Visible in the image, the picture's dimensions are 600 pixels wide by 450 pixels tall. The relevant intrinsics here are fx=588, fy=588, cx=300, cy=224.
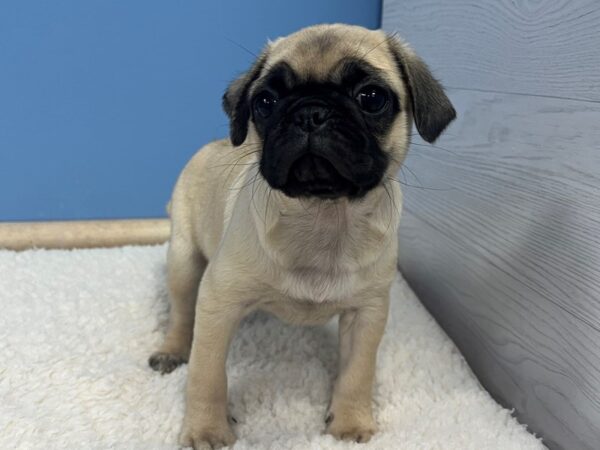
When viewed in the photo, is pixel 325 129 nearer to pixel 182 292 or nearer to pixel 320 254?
pixel 320 254

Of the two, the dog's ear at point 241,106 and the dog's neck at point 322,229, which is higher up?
the dog's ear at point 241,106

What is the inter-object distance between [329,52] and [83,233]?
A: 184 centimetres

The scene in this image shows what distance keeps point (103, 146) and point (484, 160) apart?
1747mm

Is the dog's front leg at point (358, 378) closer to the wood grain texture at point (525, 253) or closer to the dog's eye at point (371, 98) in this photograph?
the wood grain texture at point (525, 253)

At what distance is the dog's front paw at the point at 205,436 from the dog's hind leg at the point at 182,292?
433mm

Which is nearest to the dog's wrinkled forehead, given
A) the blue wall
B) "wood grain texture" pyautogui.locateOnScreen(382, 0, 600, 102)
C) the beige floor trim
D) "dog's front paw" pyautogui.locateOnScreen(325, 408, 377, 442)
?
"wood grain texture" pyautogui.locateOnScreen(382, 0, 600, 102)

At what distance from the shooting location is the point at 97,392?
1.71m

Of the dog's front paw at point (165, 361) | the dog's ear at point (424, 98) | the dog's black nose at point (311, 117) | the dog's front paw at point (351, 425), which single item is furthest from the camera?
the dog's front paw at point (165, 361)

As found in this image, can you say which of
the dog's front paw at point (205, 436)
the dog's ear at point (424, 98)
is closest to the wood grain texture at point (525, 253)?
the dog's ear at point (424, 98)

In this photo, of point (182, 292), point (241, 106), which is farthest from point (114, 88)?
point (241, 106)

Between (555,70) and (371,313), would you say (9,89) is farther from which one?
(555,70)

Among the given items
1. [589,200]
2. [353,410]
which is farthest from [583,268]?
[353,410]

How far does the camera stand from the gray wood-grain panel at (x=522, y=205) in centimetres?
142

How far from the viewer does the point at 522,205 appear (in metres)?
1.69
